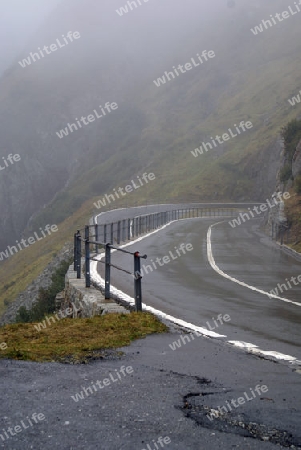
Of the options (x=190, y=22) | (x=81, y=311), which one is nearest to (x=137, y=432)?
(x=81, y=311)

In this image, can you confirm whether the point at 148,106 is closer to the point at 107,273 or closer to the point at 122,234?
the point at 122,234

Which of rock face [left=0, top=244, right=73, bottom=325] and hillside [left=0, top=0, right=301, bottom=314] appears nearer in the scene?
rock face [left=0, top=244, right=73, bottom=325]

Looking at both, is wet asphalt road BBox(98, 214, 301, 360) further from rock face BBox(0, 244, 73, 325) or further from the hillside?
the hillside

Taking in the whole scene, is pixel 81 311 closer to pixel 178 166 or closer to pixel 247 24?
pixel 178 166

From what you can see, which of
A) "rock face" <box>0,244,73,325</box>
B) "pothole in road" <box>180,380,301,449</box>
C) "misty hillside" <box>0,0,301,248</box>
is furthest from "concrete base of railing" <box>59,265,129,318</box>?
"misty hillside" <box>0,0,301,248</box>

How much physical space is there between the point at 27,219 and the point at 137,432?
102689mm

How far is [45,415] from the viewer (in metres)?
4.63

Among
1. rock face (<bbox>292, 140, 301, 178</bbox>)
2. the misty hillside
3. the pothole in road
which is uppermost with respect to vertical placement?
the misty hillside

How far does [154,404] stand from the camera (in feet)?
16.1

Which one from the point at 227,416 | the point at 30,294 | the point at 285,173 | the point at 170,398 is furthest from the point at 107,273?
the point at 285,173

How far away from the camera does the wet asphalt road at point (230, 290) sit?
8750mm

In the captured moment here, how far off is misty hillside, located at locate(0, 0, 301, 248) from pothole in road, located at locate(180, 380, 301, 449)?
66424 mm

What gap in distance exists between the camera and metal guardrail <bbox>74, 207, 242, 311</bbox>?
382 inches

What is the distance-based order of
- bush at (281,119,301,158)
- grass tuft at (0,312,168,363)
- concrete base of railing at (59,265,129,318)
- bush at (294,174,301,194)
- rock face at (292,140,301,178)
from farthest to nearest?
1. bush at (281,119,301,158)
2. rock face at (292,140,301,178)
3. bush at (294,174,301,194)
4. concrete base of railing at (59,265,129,318)
5. grass tuft at (0,312,168,363)
